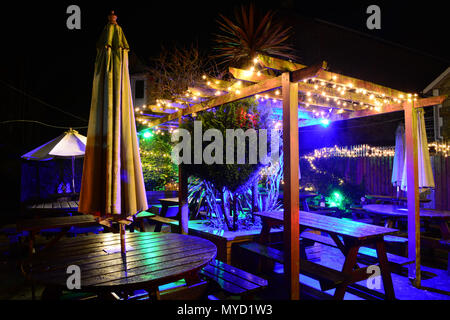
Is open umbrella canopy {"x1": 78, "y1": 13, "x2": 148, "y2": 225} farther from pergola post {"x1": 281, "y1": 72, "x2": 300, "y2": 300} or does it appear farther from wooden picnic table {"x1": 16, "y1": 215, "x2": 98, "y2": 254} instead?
wooden picnic table {"x1": 16, "y1": 215, "x2": 98, "y2": 254}

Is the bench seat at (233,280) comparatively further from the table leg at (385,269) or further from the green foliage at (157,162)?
the green foliage at (157,162)

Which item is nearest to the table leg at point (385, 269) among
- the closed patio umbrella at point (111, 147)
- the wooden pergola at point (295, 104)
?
the wooden pergola at point (295, 104)

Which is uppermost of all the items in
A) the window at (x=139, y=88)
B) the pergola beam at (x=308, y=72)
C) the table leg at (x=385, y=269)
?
the window at (x=139, y=88)

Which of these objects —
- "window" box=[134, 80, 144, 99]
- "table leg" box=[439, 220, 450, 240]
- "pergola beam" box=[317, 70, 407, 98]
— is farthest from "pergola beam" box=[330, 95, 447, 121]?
"window" box=[134, 80, 144, 99]

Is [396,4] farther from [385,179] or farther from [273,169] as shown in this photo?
[273,169]

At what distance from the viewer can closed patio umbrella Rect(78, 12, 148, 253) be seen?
2400mm

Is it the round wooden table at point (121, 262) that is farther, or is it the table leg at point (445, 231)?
the table leg at point (445, 231)

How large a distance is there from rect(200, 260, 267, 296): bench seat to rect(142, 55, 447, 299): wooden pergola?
1.28 feet

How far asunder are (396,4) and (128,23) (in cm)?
1014

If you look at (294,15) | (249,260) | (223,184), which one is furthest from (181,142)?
(294,15)

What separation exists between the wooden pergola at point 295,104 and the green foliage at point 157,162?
5.03 m

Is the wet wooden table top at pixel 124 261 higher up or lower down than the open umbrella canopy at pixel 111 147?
lower down

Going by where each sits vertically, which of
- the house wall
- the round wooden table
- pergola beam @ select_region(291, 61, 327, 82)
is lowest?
the round wooden table

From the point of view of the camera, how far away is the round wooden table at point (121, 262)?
1936 millimetres
